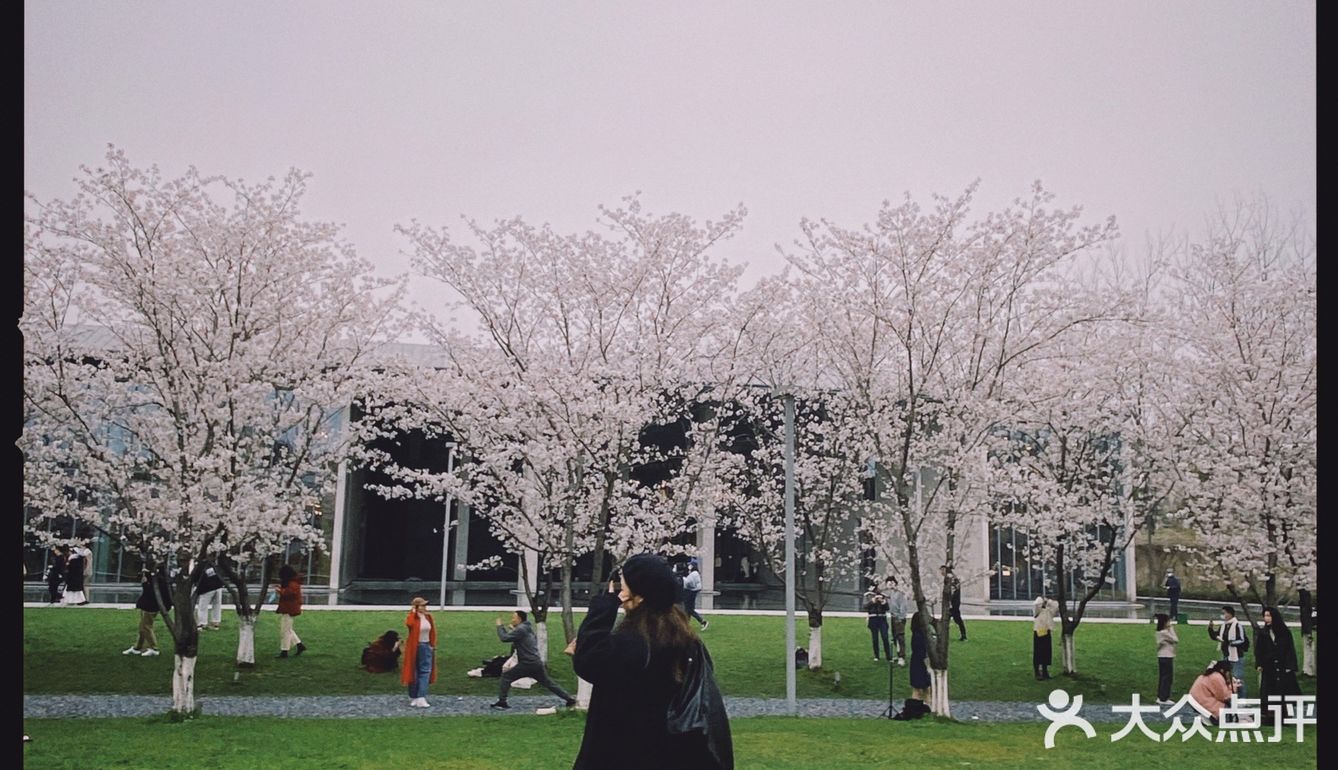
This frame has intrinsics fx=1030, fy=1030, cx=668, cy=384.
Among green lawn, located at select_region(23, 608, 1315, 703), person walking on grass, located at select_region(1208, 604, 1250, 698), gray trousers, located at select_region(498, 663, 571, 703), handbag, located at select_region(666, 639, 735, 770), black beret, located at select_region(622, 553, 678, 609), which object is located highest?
black beret, located at select_region(622, 553, 678, 609)

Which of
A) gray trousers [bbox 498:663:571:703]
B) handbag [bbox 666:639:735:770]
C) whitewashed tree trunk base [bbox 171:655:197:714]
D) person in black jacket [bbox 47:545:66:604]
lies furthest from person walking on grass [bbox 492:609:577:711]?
person in black jacket [bbox 47:545:66:604]

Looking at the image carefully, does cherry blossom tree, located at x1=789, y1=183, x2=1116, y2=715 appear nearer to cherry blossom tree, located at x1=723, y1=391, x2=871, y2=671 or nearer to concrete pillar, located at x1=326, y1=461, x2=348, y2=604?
cherry blossom tree, located at x1=723, y1=391, x2=871, y2=671

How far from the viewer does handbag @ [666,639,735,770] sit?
13.9 feet

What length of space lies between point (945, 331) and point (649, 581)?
12.0m

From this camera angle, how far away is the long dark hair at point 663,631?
4.29m

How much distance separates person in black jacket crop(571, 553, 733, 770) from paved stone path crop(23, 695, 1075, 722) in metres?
10.6

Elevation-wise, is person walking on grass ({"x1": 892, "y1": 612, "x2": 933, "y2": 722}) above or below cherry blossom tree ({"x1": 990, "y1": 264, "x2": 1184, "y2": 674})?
→ below

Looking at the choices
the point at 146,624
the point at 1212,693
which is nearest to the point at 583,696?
the point at 146,624

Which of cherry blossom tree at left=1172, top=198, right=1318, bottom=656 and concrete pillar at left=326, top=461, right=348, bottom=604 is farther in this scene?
concrete pillar at left=326, top=461, right=348, bottom=604

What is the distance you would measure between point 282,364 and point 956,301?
398 inches

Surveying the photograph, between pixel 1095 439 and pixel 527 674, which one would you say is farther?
pixel 1095 439

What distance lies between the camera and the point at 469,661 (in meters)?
18.5

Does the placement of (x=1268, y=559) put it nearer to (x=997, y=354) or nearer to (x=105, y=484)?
(x=997, y=354)

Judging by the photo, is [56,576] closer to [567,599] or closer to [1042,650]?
[567,599]
